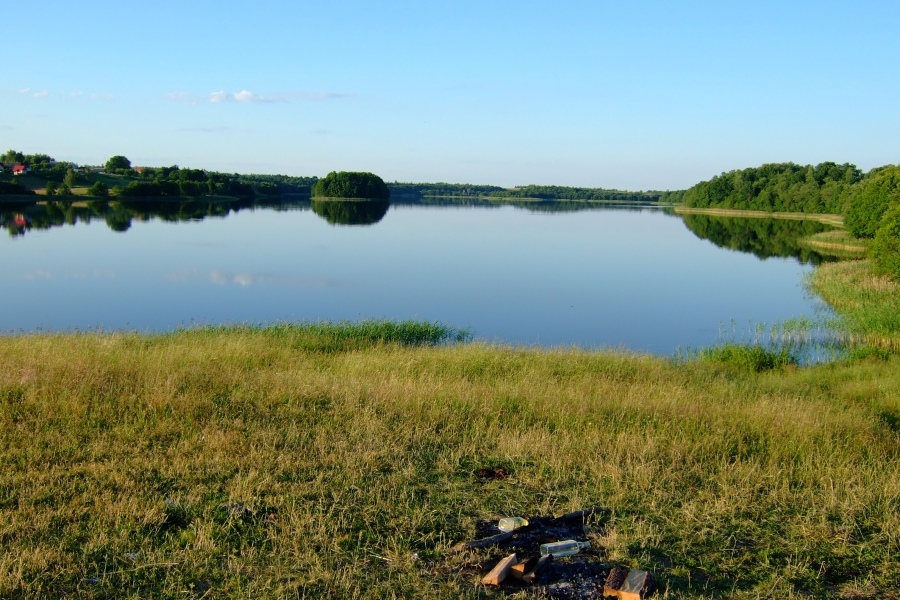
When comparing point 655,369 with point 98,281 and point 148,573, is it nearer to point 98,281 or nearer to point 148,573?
point 148,573

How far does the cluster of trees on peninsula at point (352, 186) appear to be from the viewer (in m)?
138

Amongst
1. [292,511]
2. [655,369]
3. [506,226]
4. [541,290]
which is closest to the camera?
[292,511]

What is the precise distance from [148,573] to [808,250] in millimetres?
56990

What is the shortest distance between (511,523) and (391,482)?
1147mm

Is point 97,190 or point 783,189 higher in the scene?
point 783,189

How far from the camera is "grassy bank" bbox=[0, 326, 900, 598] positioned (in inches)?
160

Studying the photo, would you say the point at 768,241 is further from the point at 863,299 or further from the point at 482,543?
the point at 482,543

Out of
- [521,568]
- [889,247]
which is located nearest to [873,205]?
[889,247]

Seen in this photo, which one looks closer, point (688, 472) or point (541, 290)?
point (688, 472)

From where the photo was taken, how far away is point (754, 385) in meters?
12.2

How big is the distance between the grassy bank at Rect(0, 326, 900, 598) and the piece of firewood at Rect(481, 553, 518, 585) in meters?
0.07

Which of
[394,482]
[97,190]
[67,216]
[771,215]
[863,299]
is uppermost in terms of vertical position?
[97,190]

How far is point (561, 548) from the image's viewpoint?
4.37m

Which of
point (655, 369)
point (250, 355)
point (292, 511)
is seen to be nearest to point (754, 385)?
point (655, 369)
